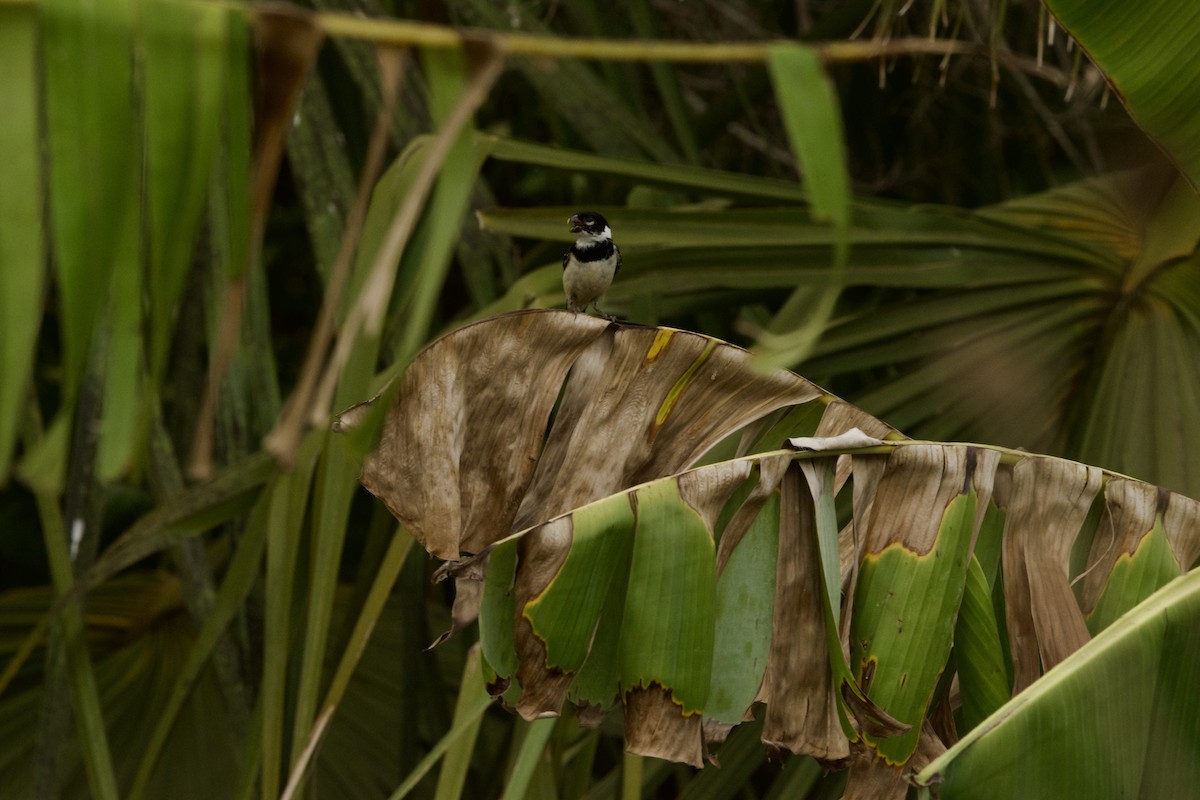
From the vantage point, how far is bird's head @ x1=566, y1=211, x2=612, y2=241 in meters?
2.40

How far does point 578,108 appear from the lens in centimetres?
277

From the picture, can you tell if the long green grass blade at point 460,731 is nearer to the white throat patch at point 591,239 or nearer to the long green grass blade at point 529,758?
the long green grass blade at point 529,758

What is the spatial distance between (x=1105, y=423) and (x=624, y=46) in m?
1.80

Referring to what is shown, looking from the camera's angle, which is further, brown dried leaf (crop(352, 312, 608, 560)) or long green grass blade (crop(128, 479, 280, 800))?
long green grass blade (crop(128, 479, 280, 800))

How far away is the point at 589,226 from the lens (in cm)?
246

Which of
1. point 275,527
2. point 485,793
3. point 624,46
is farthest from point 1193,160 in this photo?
point 485,793

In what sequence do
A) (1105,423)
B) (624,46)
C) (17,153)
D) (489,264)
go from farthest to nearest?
(489,264)
(1105,423)
(17,153)
(624,46)

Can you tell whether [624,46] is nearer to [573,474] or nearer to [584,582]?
[584,582]

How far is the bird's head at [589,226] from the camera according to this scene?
7.89 feet

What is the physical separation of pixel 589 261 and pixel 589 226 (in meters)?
0.07

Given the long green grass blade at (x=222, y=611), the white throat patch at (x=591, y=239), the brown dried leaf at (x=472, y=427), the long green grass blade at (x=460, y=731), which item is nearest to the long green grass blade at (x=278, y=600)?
the long green grass blade at (x=222, y=611)

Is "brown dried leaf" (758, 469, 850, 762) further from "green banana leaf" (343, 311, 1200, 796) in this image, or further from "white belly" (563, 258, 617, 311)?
"white belly" (563, 258, 617, 311)

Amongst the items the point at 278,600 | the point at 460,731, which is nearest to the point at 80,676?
the point at 278,600

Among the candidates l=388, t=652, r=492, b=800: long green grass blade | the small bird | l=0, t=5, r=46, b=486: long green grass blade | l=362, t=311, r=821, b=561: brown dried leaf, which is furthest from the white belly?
l=0, t=5, r=46, b=486: long green grass blade
